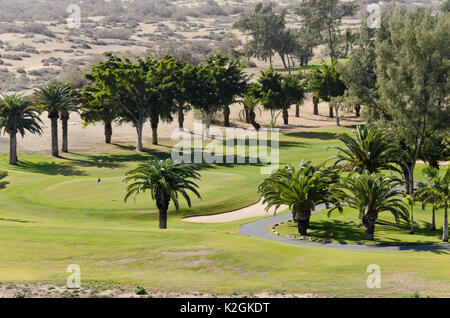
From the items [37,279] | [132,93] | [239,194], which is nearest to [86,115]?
[132,93]

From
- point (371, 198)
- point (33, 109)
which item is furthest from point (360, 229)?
point (33, 109)

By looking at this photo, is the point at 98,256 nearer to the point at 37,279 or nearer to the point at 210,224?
the point at 37,279

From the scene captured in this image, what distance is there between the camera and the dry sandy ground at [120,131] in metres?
90.4

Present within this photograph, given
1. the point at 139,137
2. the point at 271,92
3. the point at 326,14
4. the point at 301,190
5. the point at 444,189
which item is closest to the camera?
the point at 444,189

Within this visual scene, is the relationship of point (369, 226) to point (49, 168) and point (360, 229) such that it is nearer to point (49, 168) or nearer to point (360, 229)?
point (360, 229)

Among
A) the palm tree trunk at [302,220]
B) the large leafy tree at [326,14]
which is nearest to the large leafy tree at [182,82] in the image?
the palm tree trunk at [302,220]

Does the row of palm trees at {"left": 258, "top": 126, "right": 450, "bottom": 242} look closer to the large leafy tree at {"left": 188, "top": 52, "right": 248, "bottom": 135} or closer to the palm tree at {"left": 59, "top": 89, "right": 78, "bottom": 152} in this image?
the palm tree at {"left": 59, "top": 89, "right": 78, "bottom": 152}

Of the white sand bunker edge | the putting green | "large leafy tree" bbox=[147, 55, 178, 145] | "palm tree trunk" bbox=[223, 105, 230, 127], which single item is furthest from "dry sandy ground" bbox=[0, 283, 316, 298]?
"palm tree trunk" bbox=[223, 105, 230, 127]

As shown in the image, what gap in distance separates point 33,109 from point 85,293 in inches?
2256

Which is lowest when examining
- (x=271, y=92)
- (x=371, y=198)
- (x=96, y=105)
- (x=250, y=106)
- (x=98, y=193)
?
(x=98, y=193)

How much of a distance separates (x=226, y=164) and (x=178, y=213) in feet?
85.1

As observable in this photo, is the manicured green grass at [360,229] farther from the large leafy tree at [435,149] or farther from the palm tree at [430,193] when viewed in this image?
the large leafy tree at [435,149]

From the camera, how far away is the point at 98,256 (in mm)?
32281

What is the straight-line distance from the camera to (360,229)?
47125 mm
